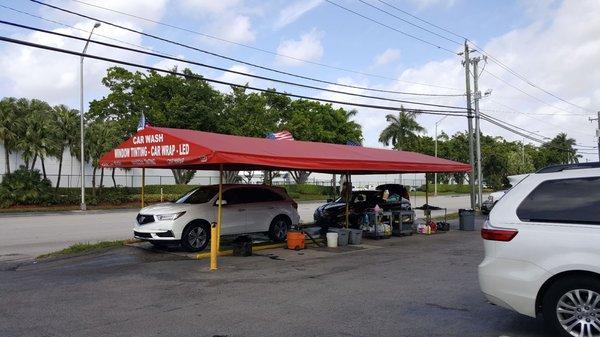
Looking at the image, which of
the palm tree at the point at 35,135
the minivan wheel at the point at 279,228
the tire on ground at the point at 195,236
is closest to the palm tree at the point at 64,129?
the palm tree at the point at 35,135

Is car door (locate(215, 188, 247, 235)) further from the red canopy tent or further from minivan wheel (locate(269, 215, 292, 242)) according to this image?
minivan wheel (locate(269, 215, 292, 242))

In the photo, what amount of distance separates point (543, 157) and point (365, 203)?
309ft

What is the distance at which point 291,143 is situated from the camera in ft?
52.5

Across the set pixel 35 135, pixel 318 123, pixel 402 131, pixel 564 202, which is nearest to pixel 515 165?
pixel 402 131

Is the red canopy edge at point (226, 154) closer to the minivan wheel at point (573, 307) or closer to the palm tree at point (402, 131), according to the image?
the minivan wheel at point (573, 307)

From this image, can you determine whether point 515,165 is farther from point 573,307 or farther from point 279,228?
point 573,307

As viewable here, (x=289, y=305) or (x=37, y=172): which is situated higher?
(x=37, y=172)

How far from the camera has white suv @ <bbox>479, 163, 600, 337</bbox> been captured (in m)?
5.20

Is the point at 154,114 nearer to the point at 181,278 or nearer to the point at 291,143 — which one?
the point at 291,143

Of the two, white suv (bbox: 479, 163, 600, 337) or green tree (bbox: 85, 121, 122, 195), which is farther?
green tree (bbox: 85, 121, 122, 195)

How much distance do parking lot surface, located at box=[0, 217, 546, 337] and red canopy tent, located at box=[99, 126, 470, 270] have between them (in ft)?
5.60

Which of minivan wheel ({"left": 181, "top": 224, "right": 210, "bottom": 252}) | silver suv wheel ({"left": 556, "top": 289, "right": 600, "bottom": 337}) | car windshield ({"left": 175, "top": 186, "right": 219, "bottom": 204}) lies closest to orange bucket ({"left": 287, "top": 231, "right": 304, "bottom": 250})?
minivan wheel ({"left": 181, "top": 224, "right": 210, "bottom": 252})

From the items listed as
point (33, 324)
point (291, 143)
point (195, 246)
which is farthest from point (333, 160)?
point (33, 324)

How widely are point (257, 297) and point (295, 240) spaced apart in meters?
5.63
